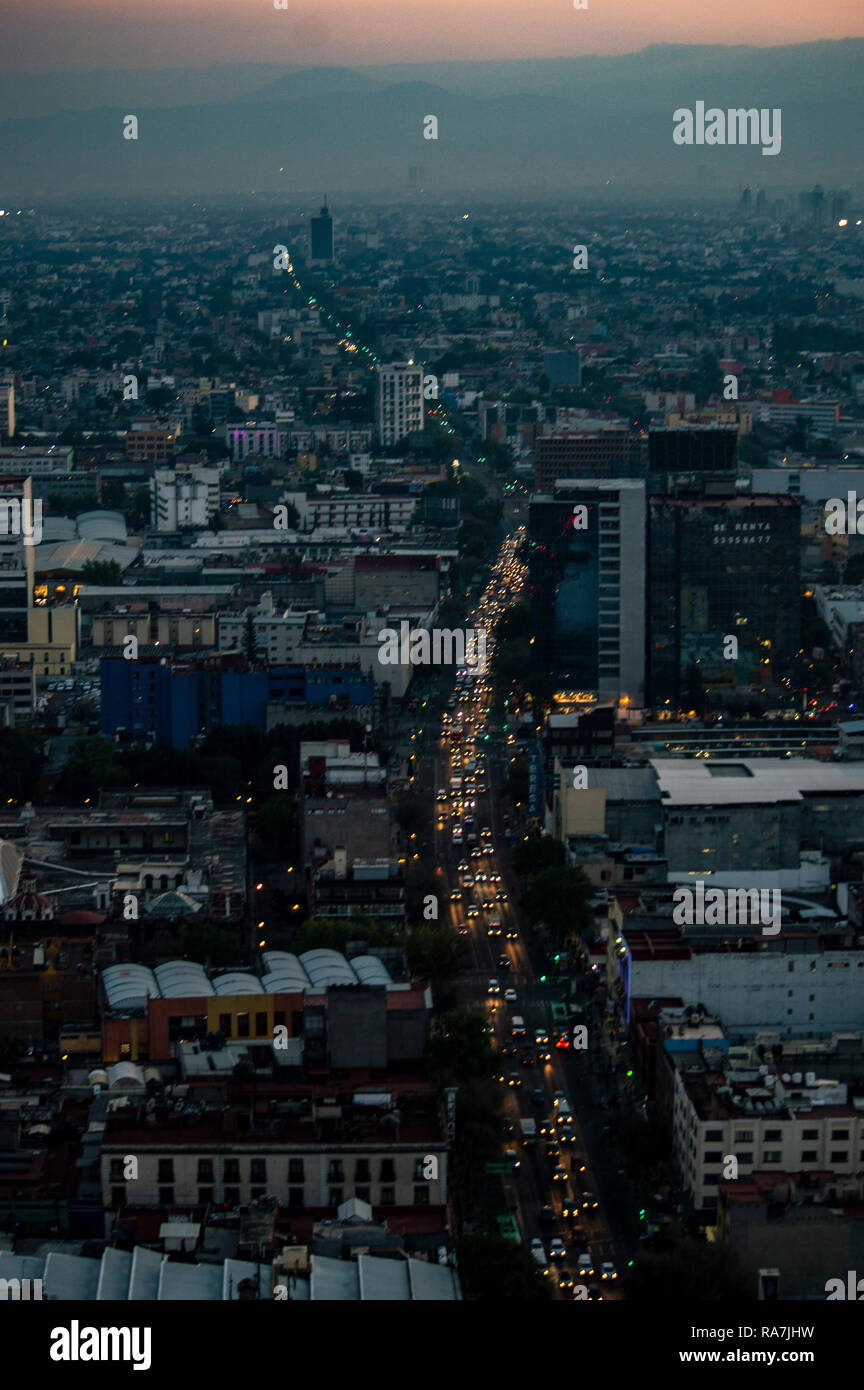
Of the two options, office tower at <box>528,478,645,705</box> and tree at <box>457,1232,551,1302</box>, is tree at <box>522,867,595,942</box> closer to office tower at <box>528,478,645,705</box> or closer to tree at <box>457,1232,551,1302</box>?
Answer: tree at <box>457,1232,551,1302</box>

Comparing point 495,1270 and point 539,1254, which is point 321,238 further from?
point 495,1270

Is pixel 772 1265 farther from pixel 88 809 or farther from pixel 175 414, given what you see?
pixel 175 414

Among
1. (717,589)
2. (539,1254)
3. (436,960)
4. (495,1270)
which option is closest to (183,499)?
(717,589)

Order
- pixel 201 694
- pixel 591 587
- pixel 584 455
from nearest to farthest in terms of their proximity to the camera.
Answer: pixel 201 694 < pixel 591 587 < pixel 584 455

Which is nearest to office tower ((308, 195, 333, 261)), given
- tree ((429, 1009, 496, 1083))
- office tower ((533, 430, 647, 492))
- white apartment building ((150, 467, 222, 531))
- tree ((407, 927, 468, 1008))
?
office tower ((533, 430, 647, 492))

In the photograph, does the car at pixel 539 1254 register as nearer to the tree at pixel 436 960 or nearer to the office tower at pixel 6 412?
the tree at pixel 436 960

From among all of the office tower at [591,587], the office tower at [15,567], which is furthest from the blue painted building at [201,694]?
the office tower at [15,567]
